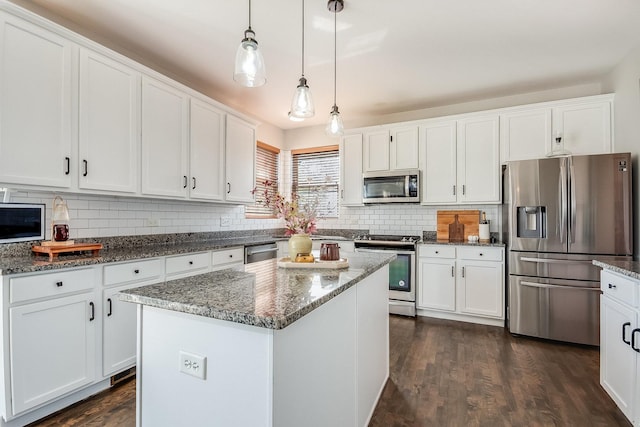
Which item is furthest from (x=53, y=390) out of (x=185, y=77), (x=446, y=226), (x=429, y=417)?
(x=446, y=226)

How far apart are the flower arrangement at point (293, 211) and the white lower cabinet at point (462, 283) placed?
245 centimetres

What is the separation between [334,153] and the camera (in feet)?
16.6

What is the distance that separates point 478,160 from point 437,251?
1.20 meters

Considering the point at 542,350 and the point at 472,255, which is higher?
the point at 472,255

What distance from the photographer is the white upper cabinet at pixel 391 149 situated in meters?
4.16

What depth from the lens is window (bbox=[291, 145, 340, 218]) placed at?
5031 mm

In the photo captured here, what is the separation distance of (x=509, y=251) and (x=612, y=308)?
4.46 ft

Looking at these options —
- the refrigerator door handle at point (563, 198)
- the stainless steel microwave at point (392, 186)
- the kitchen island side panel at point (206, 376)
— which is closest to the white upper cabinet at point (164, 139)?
the kitchen island side panel at point (206, 376)

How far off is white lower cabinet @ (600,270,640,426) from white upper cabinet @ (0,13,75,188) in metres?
3.62

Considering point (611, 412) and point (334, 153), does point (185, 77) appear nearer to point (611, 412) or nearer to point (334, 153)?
point (334, 153)

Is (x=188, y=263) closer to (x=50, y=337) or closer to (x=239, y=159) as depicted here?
(x=50, y=337)

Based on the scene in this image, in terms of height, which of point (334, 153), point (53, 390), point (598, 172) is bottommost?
point (53, 390)

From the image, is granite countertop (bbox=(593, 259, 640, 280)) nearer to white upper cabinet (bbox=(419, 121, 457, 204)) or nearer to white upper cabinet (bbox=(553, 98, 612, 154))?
white upper cabinet (bbox=(553, 98, 612, 154))

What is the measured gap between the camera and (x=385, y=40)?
2715mm
